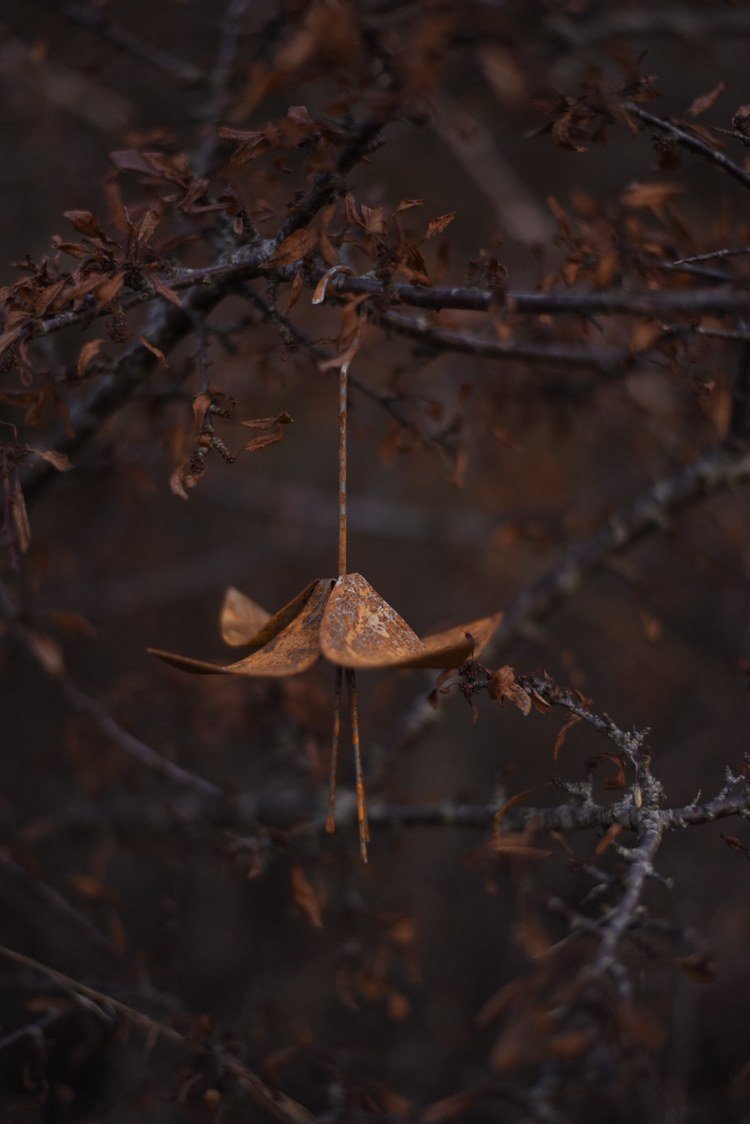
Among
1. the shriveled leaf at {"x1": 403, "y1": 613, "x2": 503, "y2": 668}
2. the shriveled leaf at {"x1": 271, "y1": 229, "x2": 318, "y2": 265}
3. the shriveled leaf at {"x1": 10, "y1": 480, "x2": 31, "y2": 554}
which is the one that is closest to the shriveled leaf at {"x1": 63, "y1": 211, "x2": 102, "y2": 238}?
the shriveled leaf at {"x1": 271, "y1": 229, "x2": 318, "y2": 265}

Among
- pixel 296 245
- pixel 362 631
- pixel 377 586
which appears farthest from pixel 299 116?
pixel 377 586

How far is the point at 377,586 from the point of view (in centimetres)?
360

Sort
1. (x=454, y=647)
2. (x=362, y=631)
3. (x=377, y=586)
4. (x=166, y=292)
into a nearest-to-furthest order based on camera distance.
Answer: (x=454, y=647), (x=362, y=631), (x=166, y=292), (x=377, y=586)

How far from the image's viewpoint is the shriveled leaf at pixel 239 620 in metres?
1.06

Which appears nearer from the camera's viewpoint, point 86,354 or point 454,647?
point 454,647

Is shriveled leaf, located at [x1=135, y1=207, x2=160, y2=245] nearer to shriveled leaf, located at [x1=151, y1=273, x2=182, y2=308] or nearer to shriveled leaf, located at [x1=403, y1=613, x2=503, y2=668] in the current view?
shriveled leaf, located at [x1=151, y1=273, x2=182, y2=308]

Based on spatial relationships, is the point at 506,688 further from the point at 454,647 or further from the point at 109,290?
the point at 109,290

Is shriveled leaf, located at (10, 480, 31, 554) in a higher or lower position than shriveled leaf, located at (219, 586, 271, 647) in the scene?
higher

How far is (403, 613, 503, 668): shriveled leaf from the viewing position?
802 mm

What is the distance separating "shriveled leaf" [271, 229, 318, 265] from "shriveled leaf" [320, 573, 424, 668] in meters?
0.41

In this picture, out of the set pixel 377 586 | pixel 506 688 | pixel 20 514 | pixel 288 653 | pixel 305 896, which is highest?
pixel 20 514

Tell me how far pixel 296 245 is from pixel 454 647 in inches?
21.6

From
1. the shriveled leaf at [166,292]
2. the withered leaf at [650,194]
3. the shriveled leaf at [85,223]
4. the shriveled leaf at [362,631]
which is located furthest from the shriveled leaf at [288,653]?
the withered leaf at [650,194]

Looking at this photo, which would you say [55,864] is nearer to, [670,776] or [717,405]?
[670,776]
